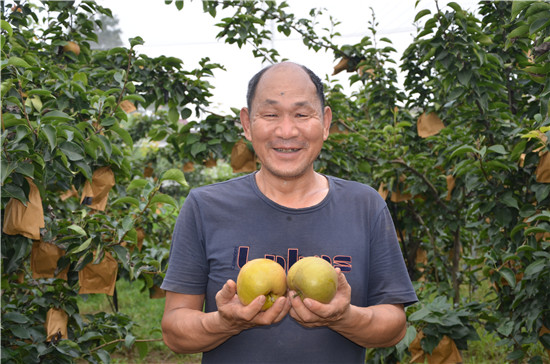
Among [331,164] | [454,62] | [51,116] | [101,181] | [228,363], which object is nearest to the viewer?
[228,363]

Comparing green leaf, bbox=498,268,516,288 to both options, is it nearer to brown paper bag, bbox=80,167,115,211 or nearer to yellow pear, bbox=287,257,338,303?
yellow pear, bbox=287,257,338,303

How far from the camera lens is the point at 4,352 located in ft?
6.17

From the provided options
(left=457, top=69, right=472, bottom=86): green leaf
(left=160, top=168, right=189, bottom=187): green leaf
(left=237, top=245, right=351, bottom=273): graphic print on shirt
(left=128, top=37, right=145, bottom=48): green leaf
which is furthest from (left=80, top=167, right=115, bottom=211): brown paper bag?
(left=457, top=69, right=472, bottom=86): green leaf

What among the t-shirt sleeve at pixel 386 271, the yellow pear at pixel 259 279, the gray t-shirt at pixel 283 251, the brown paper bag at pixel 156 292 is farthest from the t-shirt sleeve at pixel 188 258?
the brown paper bag at pixel 156 292

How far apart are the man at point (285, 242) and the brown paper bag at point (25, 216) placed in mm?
727

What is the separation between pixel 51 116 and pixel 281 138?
86cm

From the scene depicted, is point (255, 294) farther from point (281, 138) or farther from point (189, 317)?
point (281, 138)

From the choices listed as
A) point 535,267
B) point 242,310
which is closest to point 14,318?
point 242,310

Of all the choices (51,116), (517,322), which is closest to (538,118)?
(517,322)

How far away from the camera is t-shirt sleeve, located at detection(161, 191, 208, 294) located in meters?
1.25

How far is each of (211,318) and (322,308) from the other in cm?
25

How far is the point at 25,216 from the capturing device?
1.73 metres

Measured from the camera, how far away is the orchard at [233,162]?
185 cm

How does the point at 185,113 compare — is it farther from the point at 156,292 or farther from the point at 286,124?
the point at 286,124
